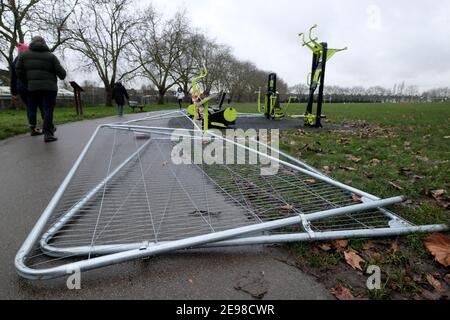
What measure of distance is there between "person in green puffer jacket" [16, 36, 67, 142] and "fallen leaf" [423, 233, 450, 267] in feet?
22.0

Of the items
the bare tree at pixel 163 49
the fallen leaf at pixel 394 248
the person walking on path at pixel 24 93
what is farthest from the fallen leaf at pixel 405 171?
the bare tree at pixel 163 49

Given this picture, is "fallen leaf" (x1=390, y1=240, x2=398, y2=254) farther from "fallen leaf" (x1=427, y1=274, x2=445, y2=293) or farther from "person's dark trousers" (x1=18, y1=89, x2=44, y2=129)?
"person's dark trousers" (x1=18, y1=89, x2=44, y2=129)

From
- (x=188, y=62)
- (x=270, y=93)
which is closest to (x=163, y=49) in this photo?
(x=188, y=62)

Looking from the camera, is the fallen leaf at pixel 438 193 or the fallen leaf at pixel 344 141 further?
the fallen leaf at pixel 344 141

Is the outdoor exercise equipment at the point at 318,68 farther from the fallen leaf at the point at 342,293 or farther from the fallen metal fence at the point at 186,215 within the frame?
the fallen leaf at the point at 342,293

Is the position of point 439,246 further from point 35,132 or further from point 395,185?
point 35,132

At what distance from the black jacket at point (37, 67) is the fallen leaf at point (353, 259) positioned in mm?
6333

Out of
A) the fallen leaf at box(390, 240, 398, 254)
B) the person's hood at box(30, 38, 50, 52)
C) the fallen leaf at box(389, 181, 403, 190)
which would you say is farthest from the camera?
the person's hood at box(30, 38, 50, 52)

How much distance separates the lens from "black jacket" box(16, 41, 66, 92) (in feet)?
17.7

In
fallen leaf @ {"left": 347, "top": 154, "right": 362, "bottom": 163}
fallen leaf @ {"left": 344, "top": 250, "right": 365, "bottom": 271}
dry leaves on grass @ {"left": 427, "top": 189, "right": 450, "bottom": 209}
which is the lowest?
fallen leaf @ {"left": 344, "top": 250, "right": 365, "bottom": 271}

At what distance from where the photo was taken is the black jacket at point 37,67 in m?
5.41

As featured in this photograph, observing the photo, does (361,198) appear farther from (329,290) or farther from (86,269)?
(86,269)

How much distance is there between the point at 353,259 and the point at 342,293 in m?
0.33

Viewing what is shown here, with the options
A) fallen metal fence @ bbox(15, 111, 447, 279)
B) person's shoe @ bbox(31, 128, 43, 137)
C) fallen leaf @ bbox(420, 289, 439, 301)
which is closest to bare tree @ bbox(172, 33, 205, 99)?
person's shoe @ bbox(31, 128, 43, 137)
